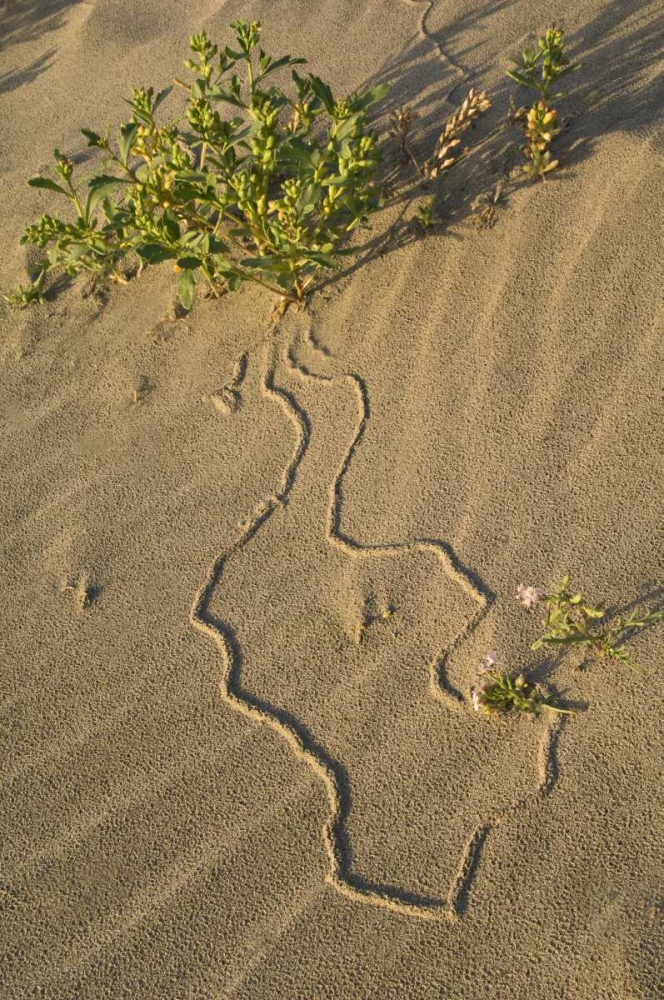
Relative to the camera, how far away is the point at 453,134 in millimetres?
3248

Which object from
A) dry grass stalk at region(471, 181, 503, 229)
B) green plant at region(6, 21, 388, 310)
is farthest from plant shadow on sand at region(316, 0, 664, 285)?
green plant at region(6, 21, 388, 310)

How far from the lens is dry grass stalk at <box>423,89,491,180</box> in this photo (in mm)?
3209

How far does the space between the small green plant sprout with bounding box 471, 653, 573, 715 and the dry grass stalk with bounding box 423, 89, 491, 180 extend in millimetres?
1900

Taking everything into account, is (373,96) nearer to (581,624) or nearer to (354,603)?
(354,603)

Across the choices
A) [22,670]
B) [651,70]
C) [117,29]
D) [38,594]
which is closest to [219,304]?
[38,594]

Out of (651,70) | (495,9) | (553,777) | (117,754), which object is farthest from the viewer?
(495,9)

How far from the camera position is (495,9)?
4004 mm

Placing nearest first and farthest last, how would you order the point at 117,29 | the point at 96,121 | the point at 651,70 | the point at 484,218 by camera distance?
1. the point at 484,218
2. the point at 651,70
3. the point at 96,121
4. the point at 117,29

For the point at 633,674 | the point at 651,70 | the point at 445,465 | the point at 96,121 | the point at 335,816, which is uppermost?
the point at 96,121

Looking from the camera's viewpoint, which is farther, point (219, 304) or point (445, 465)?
point (219, 304)

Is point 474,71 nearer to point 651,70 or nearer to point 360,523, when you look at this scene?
point 651,70

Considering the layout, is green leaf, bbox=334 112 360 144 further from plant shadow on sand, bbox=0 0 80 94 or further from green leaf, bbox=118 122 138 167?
plant shadow on sand, bbox=0 0 80 94

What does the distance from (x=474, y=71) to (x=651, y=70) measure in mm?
732

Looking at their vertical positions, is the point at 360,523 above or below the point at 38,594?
below
